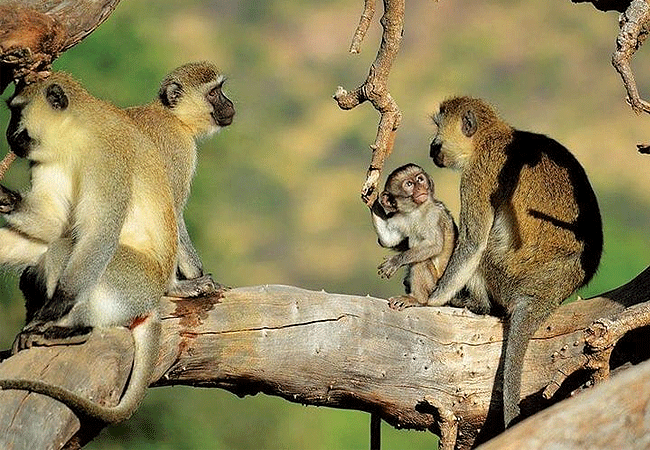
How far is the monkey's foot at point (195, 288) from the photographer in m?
5.47

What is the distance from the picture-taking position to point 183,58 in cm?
1565

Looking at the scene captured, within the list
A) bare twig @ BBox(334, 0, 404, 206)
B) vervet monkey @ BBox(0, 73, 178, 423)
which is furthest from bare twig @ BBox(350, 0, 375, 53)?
vervet monkey @ BBox(0, 73, 178, 423)

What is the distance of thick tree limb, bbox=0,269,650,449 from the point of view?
5301mm

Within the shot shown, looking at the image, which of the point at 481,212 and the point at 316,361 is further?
the point at 481,212

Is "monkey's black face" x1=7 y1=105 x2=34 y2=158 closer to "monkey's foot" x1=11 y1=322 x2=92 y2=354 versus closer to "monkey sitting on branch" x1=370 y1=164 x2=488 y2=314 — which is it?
"monkey's foot" x1=11 y1=322 x2=92 y2=354

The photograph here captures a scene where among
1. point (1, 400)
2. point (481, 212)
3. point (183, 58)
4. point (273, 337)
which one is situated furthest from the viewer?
point (183, 58)

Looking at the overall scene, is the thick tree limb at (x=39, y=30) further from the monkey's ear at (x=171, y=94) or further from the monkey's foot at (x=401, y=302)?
the monkey's foot at (x=401, y=302)

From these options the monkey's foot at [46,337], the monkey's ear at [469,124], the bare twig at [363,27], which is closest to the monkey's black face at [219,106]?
the monkey's ear at [469,124]

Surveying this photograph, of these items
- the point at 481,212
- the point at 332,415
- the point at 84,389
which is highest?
the point at 481,212


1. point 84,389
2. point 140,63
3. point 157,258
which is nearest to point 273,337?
point 157,258

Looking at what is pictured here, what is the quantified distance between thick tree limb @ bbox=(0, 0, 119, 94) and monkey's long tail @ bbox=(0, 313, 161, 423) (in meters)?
1.23

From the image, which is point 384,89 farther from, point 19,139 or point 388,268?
point 19,139

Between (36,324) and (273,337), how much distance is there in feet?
3.73

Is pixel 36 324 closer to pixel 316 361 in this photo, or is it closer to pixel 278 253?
pixel 316 361
